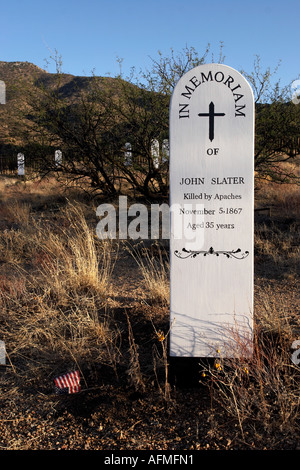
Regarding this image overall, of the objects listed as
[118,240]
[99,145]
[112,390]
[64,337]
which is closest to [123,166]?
[99,145]

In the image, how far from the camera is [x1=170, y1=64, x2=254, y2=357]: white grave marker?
10.9 feet

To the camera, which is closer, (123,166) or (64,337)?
(64,337)

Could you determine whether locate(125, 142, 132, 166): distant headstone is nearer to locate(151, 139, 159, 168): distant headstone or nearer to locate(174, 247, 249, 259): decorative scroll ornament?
locate(151, 139, 159, 168): distant headstone

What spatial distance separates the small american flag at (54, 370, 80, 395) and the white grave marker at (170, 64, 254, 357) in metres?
0.82

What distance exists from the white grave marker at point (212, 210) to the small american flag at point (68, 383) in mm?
823

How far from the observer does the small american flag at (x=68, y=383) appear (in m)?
3.37

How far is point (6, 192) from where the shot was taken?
1537 cm

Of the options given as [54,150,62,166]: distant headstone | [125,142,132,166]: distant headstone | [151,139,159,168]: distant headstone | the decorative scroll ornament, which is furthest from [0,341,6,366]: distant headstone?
[54,150,62,166]: distant headstone

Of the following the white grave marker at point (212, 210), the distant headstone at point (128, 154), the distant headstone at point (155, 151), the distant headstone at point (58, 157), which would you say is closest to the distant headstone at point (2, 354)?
the white grave marker at point (212, 210)

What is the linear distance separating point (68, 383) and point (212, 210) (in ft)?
5.54

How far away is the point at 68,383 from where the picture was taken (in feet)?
11.1

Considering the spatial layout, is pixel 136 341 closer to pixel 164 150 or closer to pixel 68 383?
pixel 68 383

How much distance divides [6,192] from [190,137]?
516 inches

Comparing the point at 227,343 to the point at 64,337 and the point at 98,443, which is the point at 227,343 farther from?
the point at 64,337
